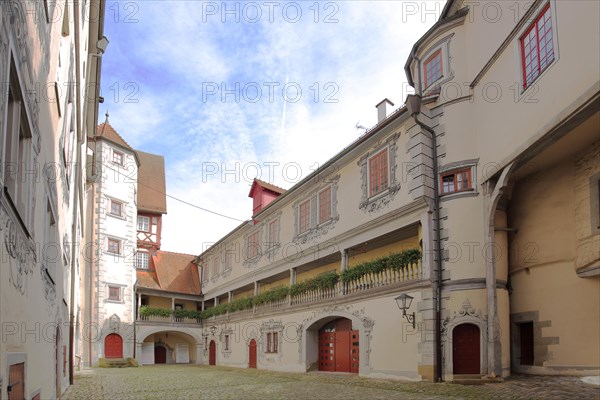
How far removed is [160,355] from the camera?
37062 millimetres

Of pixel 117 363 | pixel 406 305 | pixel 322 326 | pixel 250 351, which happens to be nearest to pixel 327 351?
pixel 322 326

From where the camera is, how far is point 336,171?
822 inches

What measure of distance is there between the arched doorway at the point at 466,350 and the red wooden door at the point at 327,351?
22.3 feet

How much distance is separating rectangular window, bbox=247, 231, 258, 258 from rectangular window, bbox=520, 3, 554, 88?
60.0ft

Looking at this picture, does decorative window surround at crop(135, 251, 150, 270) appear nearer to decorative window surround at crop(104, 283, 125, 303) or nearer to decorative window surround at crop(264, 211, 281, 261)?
decorative window surround at crop(104, 283, 125, 303)

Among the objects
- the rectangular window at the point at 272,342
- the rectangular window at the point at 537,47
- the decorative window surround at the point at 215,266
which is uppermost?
the rectangular window at the point at 537,47

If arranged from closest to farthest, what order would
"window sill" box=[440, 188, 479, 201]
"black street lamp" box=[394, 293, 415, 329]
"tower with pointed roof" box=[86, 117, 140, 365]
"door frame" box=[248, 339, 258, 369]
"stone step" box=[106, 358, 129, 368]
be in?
"window sill" box=[440, 188, 479, 201] → "black street lamp" box=[394, 293, 415, 329] → "door frame" box=[248, 339, 258, 369] → "stone step" box=[106, 358, 129, 368] → "tower with pointed roof" box=[86, 117, 140, 365]

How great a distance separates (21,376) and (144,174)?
39.7 metres

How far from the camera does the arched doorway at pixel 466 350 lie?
1417cm

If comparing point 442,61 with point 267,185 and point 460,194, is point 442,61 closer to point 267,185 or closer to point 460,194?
point 460,194

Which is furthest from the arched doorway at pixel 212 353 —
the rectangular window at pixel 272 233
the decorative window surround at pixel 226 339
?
the rectangular window at pixel 272 233

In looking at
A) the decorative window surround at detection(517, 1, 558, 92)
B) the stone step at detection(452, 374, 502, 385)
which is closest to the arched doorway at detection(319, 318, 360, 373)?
the stone step at detection(452, 374, 502, 385)

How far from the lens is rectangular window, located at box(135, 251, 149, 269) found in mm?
37375

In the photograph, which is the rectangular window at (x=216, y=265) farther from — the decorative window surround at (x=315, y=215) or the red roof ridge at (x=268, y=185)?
the decorative window surround at (x=315, y=215)
